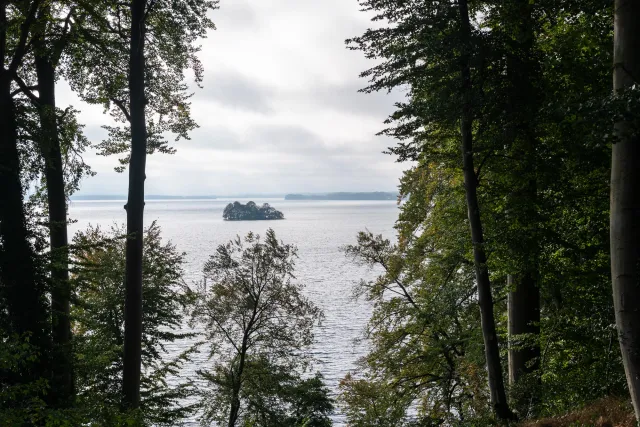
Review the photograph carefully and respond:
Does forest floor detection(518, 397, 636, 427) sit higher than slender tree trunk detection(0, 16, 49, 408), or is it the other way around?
slender tree trunk detection(0, 16, 49, 408)

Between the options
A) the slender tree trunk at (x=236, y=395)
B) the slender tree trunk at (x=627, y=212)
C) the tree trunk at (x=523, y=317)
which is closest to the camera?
the slender tree trunk at (x=627, y=212)

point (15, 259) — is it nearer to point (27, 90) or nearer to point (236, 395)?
point (27, 90)

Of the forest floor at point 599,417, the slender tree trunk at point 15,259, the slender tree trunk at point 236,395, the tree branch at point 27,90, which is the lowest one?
the slender tree trunk at point 236,395

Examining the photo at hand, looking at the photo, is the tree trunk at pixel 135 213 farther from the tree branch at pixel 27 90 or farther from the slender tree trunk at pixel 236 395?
the slender tree trunk at pixel 236 395

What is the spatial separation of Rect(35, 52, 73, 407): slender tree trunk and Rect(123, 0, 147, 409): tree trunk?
1312 mm

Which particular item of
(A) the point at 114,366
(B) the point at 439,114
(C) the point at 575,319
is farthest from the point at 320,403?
(B) the point at 439,114

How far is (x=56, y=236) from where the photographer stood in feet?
39.1

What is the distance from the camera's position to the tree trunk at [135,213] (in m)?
10.3

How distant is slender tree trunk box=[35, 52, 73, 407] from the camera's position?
1047 cm

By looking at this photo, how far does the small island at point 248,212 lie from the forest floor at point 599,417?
16884 centimetres

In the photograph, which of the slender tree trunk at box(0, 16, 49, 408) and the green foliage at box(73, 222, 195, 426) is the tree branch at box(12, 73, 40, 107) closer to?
the slender tree trunk at box(0, 16, 49, 408)

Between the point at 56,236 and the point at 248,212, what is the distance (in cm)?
16991

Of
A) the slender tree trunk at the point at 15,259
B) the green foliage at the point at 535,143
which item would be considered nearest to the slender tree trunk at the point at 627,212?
the green foliage at the point at 535,143

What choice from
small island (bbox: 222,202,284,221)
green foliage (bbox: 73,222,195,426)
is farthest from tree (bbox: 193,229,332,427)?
small island (bbox: 222,202,284,221)
